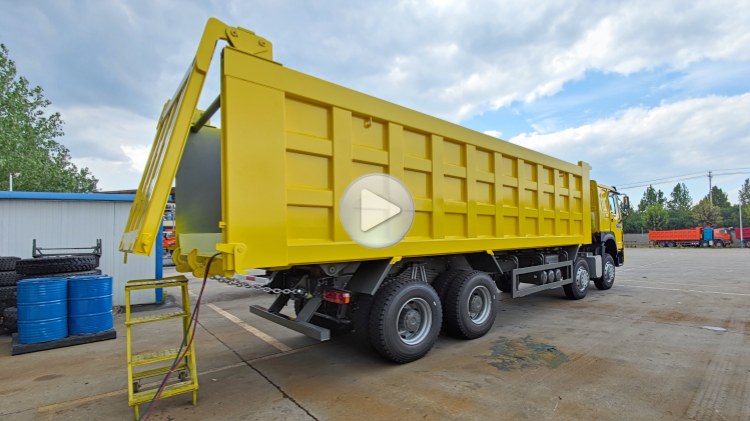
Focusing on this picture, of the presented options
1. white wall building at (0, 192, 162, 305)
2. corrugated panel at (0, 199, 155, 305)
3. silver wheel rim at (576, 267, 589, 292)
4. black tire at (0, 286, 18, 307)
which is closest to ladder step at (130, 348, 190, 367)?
black tire at (0, 286, 18, 307)

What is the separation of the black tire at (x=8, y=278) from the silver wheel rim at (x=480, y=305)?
7.23m

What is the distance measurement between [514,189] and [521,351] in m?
2.51

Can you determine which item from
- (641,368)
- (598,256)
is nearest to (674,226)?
(598,256)

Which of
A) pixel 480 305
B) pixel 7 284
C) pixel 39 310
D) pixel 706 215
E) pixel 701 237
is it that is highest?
pixel 706 215

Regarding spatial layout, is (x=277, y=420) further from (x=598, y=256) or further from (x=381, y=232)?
(x=598, y=256)

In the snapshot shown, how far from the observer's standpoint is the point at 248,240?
3.11 m

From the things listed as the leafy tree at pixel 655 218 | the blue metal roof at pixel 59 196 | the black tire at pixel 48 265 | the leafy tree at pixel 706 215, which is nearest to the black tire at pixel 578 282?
the black tire at pixel 48 265

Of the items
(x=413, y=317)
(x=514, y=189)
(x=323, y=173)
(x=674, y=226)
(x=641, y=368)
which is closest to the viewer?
(x=323, y=173)

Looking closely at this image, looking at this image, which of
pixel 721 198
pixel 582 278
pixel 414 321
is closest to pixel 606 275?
pixel 582 278

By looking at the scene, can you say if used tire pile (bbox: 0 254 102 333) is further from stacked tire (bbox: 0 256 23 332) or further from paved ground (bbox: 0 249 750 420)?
paved ground (bbox: 0 249 750 420)

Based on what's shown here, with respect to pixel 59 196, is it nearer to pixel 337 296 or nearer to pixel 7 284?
pixel 7 284

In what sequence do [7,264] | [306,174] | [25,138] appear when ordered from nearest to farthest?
[306,174]
[7,264]
[25,138]

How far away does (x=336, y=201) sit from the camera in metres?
3.66

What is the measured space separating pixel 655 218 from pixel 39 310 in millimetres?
80230
